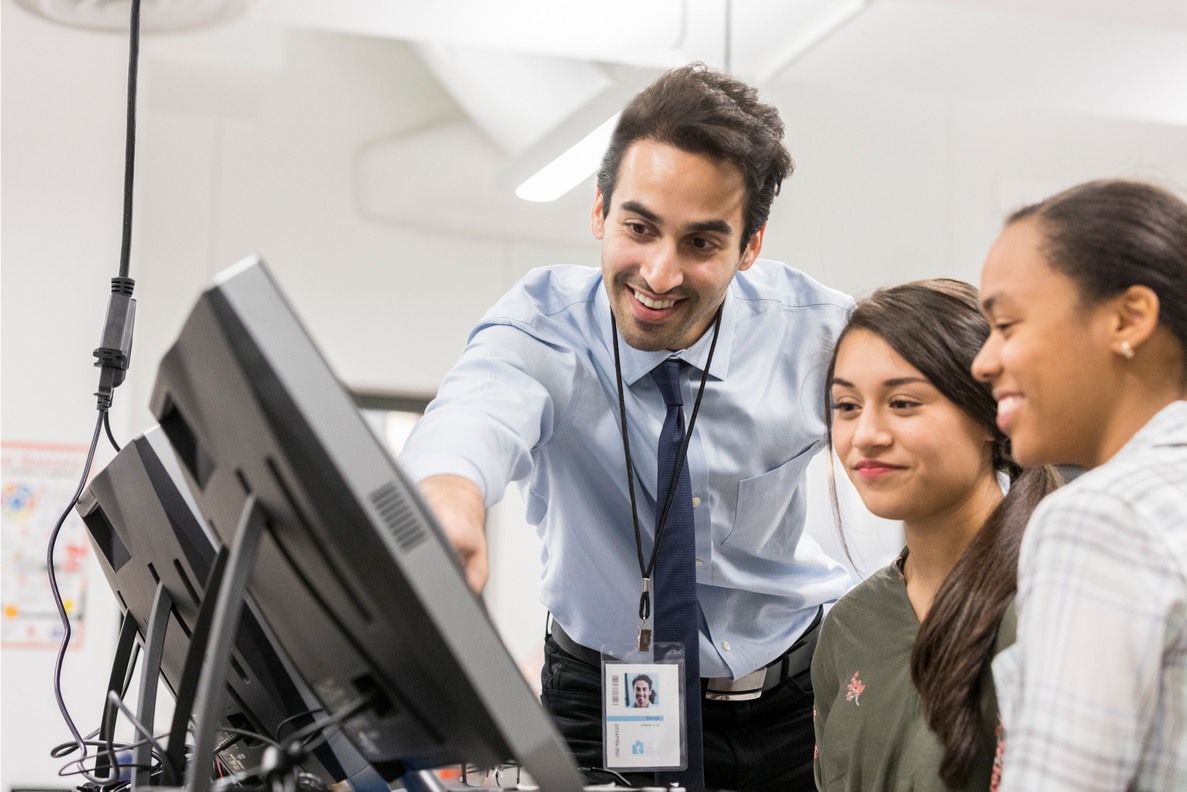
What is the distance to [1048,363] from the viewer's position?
91 centimetres

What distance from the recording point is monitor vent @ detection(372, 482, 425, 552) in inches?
26.7

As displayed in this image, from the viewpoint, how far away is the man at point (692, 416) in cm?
166

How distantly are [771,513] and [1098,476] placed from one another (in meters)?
1.08

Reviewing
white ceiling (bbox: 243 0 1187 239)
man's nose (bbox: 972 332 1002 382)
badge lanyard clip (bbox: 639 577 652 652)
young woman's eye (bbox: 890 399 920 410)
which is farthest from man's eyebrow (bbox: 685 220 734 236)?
white ceiling (bbox: 243 0 1187 239)

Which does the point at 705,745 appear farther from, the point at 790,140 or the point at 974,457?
the point at 790,140

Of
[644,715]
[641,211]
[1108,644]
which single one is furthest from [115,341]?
[1108,644]

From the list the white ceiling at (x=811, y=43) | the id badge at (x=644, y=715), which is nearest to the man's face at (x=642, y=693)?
the id badge at (x=644, y=715)

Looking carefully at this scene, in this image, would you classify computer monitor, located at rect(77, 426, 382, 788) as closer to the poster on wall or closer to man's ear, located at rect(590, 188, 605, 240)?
man's ear, located at rect(590, 188, 605, 240)

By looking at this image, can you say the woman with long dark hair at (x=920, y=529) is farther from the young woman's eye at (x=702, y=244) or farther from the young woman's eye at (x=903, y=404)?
the young woman's eye at (x=702, y=244)

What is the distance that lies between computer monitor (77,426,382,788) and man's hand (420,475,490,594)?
21cm

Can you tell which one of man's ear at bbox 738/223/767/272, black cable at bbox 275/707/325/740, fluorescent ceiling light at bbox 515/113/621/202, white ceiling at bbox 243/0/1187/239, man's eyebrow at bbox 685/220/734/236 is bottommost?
black cable at bbox 275/707/325/740

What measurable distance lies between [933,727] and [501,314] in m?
0.79

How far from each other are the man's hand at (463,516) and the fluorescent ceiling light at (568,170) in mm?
2993

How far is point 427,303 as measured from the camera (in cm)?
577
